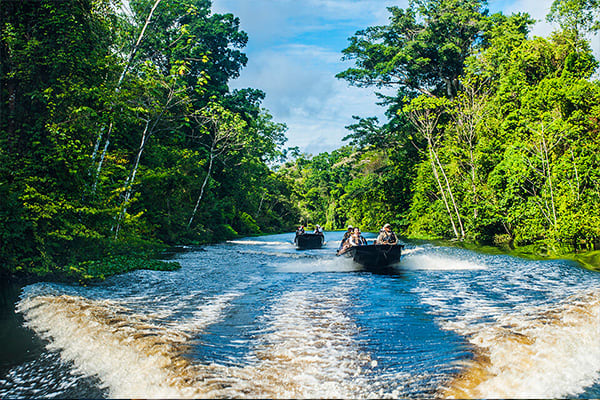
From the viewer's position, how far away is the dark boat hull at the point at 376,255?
14.0m

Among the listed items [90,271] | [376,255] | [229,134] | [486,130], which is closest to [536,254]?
[376,255]

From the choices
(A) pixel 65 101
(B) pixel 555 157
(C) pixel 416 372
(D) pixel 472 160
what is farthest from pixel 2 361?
(D) pixel 472 160

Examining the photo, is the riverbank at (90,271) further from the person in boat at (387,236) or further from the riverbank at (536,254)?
the riverbank at (536,254)

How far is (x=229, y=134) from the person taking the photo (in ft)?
103

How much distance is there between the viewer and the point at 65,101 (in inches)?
395

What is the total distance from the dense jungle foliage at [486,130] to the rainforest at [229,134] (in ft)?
0.34

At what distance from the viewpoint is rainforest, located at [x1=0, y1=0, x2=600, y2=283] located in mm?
9805

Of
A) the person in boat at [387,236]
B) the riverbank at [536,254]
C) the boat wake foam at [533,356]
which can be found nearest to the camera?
the boat wake foam at [533,356]

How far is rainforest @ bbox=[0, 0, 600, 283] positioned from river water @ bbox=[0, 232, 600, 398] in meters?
2.52

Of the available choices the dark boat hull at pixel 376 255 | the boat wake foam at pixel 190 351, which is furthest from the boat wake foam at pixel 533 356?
the dark boat hull at pixel 376 255

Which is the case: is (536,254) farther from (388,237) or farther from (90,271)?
(90,271)

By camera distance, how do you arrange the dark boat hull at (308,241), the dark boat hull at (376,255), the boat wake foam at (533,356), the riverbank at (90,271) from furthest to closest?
the dark boat hull at (308,241)
the dark boat hull at (376,255)
the riverbank at (90,271)
the boat wake foam at (533,356)

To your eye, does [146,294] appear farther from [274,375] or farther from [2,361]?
[274,375]

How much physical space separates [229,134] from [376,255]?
66.8ft
